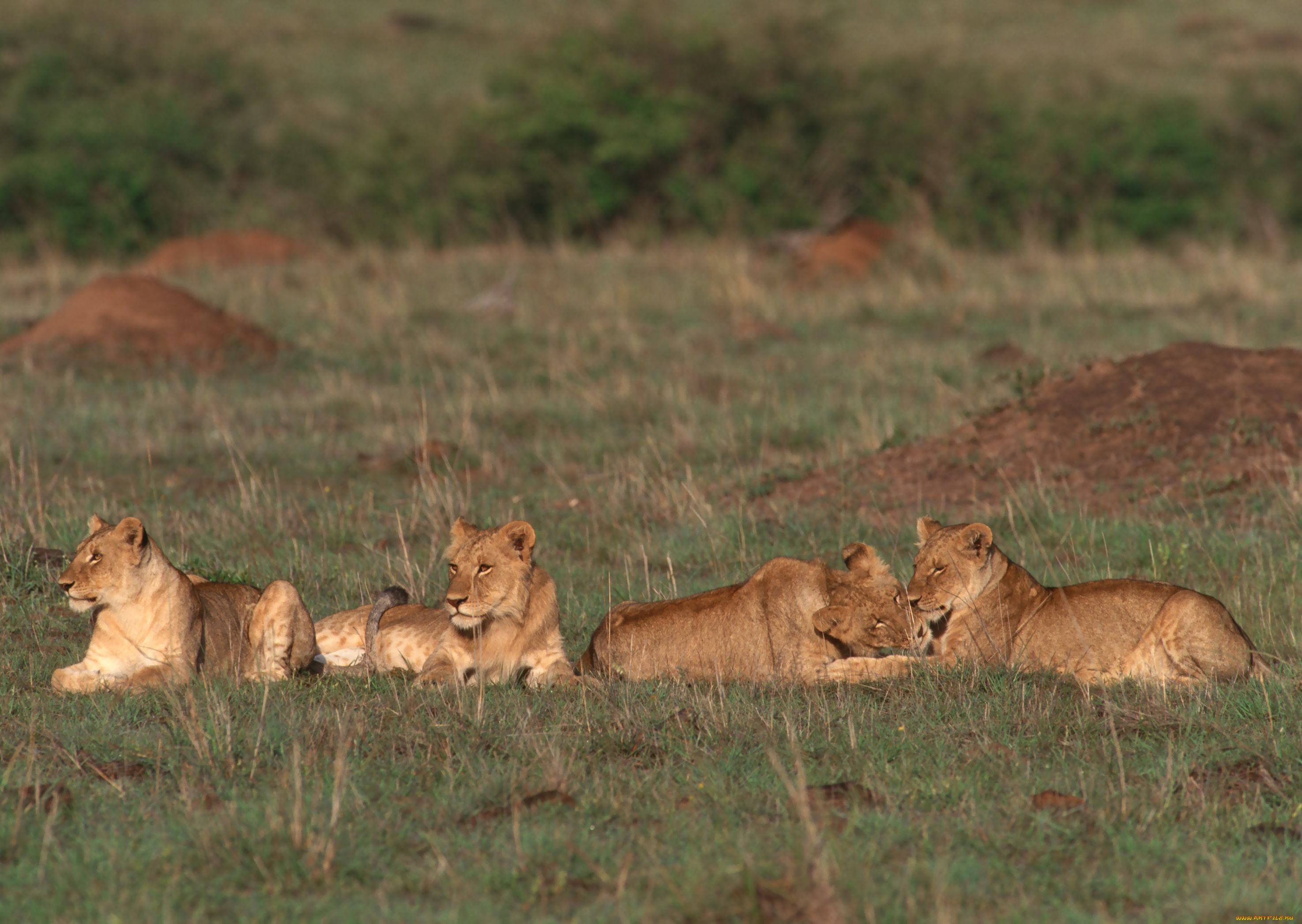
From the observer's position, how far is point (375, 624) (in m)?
7.32

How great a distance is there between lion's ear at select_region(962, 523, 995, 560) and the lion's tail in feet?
8.94

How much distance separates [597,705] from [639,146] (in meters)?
25.2

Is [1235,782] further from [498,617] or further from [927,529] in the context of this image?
[498,617]

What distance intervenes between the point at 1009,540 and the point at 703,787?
4955 millimetres

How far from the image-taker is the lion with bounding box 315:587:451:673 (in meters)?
7.21

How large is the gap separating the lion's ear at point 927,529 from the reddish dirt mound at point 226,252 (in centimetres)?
1770

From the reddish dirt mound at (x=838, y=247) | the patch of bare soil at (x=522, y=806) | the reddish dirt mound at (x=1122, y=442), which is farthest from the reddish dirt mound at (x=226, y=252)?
the patch of bare soil at (x=522, y=806)

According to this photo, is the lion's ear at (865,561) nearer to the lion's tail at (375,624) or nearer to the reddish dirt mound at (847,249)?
the lion's tail at (375,624)

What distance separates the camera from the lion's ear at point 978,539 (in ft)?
22.5

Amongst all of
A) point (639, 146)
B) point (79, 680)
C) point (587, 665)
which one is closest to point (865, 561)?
point (587, 665)

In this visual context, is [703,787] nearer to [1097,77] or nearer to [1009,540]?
[1009,540]

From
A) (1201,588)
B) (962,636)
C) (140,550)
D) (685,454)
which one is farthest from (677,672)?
(685,454)

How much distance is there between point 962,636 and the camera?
7055 millimetres

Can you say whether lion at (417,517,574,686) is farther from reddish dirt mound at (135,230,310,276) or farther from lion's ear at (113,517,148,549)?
reddish dirt mound at (135,230,310,276)
